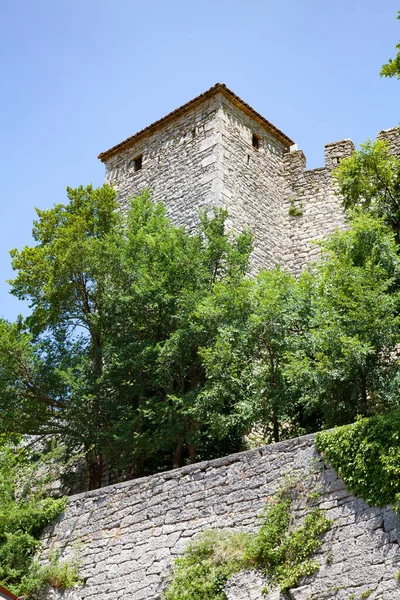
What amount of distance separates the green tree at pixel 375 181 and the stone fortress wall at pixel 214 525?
6005 millimetres

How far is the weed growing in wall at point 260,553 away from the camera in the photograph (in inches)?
310

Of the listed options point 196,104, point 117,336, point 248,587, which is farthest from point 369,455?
point 196,104

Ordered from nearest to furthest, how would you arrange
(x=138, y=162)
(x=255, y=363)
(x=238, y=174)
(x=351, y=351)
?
(x=351, y=351)
(x=255, y=363)
(x=238, y=174)
(x=138, y=162)

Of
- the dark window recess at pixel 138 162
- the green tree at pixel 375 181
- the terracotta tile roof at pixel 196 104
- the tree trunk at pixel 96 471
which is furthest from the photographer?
the dark window recess at pixel 138 162

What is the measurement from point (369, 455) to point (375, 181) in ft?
22.6

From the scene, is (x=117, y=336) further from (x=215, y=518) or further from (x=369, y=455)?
(x=369, y=455)

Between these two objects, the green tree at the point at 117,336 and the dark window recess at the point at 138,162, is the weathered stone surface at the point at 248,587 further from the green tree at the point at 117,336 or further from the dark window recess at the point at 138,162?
the dark window recess at the point at 138,162

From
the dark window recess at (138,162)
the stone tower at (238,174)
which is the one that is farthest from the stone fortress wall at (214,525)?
the dark window recess at (138,162)

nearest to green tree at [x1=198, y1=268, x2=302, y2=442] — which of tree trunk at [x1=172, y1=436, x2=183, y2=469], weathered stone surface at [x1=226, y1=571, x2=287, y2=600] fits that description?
tree trunk at [x1=172, y1=436, x2=183, y2=469]

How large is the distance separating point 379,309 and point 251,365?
2336 millimetres

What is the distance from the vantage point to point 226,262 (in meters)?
13.8

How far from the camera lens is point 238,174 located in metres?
17.2

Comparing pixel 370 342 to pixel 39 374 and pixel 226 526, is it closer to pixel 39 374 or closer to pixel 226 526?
pixel 226 526

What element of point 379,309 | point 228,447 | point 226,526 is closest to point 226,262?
point 228,447
